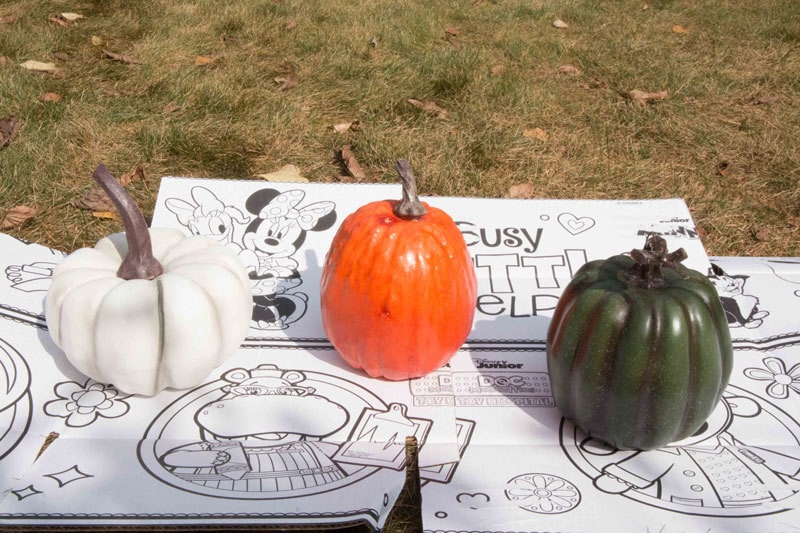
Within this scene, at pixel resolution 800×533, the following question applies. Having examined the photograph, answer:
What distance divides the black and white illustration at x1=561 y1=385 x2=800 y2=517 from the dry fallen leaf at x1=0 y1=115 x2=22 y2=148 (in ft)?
9.08

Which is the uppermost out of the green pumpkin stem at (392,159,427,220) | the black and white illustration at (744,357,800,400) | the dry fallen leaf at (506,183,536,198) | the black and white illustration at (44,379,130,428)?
the green pumpkin stem at (392,159,427,220)

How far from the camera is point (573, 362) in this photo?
5.44ft

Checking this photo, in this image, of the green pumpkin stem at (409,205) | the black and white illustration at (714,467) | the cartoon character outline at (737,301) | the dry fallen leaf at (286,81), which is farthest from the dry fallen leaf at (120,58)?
the black and white illustration at (714,467)

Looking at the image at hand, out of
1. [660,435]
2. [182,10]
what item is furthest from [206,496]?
[182,10]

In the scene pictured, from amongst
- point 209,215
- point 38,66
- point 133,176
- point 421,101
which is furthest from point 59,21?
point 209,215

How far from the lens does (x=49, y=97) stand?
12.2 ft

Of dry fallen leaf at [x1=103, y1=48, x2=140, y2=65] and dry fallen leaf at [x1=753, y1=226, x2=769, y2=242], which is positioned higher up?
dry fallen leaf at [x1=103, y1=48, x2=140, y2=65]

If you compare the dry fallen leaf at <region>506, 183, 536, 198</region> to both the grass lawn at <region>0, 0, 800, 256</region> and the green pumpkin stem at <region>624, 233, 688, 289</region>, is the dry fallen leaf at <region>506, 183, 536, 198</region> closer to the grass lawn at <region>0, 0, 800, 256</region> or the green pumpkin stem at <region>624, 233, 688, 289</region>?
the grass lawn at <region>0, 0, 800, 256</region>

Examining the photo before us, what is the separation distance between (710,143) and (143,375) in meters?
3.02

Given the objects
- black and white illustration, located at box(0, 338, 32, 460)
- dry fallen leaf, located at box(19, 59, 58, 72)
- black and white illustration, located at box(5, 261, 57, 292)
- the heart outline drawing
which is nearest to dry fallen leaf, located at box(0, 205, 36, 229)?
black and white illustration, located at box(5, 261, 57, 292)

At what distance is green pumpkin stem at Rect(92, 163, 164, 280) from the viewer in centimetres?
176

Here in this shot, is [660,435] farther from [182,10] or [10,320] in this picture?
[182,10]

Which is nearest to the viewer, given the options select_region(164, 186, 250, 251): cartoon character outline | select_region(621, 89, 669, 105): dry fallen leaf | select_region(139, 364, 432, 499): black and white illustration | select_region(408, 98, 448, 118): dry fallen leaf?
select_region(139, 364, 432, 499): black and white illustration

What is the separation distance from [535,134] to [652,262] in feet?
7.37
